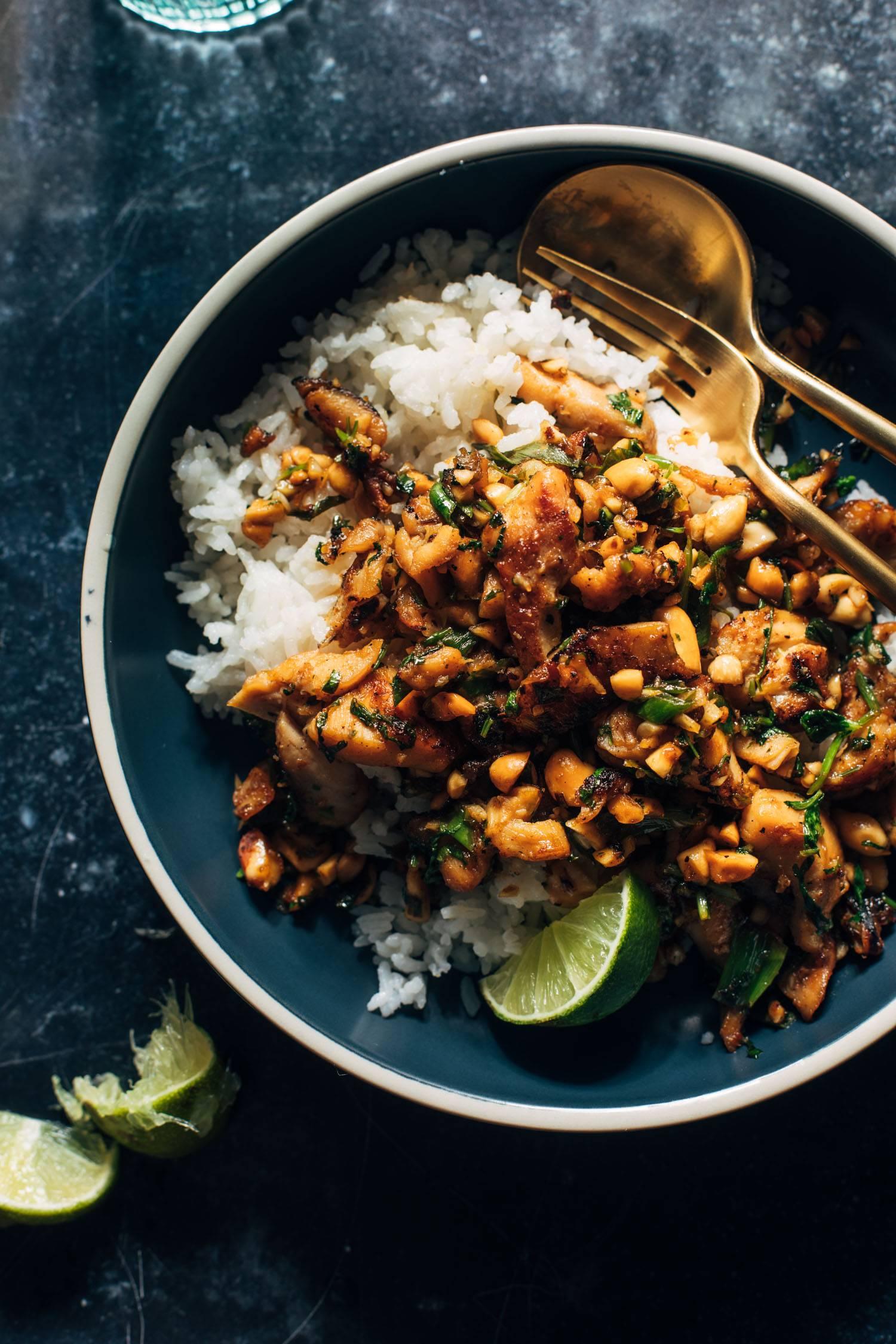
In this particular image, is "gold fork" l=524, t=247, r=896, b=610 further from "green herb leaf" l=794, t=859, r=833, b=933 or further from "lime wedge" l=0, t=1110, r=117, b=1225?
"lime wedge" l=0, t=1110, r=117, b=1225

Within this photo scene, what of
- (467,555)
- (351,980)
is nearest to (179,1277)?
(351,980)

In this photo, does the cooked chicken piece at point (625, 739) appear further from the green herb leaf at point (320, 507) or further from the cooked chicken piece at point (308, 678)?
the green herb leaf at point (320, 507)

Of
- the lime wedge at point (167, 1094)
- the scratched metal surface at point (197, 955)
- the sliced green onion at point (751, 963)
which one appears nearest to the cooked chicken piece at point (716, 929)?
the sliced green onion at point (751, 963)

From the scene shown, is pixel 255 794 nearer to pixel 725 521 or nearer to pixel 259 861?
pixel 259 861

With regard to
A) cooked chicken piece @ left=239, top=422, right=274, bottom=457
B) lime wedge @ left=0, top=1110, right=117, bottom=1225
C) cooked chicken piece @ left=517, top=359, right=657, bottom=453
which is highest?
cooked chicken piece @ left=517, top=359, right=657, bottom=453

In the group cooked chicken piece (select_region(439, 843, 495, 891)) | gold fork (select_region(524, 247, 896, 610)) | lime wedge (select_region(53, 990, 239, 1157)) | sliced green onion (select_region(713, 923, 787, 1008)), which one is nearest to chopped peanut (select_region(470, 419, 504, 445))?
gold fork (select_region(524, 247, 896, 610))

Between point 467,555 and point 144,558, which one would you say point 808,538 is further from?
point 144,558

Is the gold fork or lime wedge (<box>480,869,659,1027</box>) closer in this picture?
lime wedge (<box>480,869,659,1027</box>)
